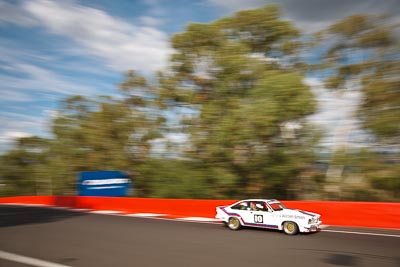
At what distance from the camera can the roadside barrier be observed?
12898 millimetres

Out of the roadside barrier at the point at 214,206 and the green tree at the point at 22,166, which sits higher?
the green tree at the point at 22,166

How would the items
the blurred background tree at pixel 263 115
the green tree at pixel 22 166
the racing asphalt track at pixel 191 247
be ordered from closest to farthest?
1. the racing asphalt track at pixel 191 247
2. the blurred background tree at pixel 263 115
3. the green tree at pixel 22 166

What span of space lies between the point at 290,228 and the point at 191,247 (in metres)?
3.74

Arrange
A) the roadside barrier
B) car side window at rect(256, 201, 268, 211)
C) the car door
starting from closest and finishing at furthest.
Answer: the car door → car side window at rect(256, 201, 268, 211) → the roadside barrier

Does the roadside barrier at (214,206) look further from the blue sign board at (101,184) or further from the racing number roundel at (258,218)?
the racing number roundel at (258,218)

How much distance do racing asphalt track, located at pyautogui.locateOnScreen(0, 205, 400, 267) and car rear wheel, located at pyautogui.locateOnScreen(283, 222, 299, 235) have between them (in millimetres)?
375

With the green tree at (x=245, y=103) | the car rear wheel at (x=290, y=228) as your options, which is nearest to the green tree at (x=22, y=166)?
the green tree at (x=245, y=103)

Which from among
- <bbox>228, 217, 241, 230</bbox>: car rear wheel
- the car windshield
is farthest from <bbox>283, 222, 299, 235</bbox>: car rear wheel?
<bbox>228, 217, 241, 230</bbox>: car rear wheel

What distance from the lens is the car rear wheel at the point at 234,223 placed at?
42.8 ft

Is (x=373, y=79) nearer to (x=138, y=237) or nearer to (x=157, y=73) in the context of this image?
(x=157, y=73)

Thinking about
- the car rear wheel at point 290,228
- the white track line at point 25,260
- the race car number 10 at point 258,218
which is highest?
the race car number 10 at point 258,218

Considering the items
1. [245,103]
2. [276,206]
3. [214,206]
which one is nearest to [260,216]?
[276,206]

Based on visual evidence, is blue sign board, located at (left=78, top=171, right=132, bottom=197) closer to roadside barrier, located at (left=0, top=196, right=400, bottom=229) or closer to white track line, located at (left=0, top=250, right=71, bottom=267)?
roadside barrier, located at (left=0, top=196, right=400, bottom=229)

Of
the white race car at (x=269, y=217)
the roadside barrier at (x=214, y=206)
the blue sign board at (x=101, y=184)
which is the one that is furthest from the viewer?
the blue sign board at (x=101, y=184)
